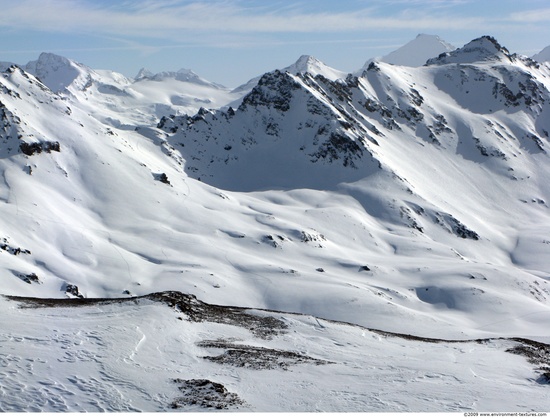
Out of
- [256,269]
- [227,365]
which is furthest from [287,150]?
[227,365]

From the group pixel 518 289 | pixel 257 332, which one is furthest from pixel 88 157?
pixel 257 332

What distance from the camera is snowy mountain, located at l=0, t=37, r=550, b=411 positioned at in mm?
27078

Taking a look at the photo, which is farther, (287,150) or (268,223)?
(287,150)

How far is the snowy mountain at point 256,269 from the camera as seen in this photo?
27078mm

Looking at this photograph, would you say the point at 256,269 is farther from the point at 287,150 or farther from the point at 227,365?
the point at 287,150

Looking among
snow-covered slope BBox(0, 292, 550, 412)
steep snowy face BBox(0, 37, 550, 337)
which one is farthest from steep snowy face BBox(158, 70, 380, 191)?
snow-covered slope BBox(0, 292, 550, 412)

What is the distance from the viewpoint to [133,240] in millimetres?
116250

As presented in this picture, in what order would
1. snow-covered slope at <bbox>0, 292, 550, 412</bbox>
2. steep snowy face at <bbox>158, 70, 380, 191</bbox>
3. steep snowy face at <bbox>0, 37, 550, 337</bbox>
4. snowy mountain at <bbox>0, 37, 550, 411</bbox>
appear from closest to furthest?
snow-covered slope at <bbox>0, 292, 550, 412</bbox>, snowy mountain at <bbox>0, 37, 550, 411</bbox>, steep snowy face at <bbox>0, 37, 550, 337</bbox>, steep snowy face at <bbox>158, 70, 380, 191</bbox>

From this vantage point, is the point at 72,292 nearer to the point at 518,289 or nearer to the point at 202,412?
the point at 202,412

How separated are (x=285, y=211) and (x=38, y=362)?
126 metres

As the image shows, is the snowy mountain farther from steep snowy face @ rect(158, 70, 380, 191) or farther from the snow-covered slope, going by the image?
steep snowy face @ rect(158, 70, 380, 191)

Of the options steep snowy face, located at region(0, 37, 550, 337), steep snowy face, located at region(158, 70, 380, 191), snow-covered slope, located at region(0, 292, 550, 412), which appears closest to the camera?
snow-covered slope, located at region(0, 292, 550, 412)

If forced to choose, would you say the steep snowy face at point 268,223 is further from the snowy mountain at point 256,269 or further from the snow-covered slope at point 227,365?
the snow-covered slope at point 227,365

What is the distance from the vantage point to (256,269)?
4267 inches
